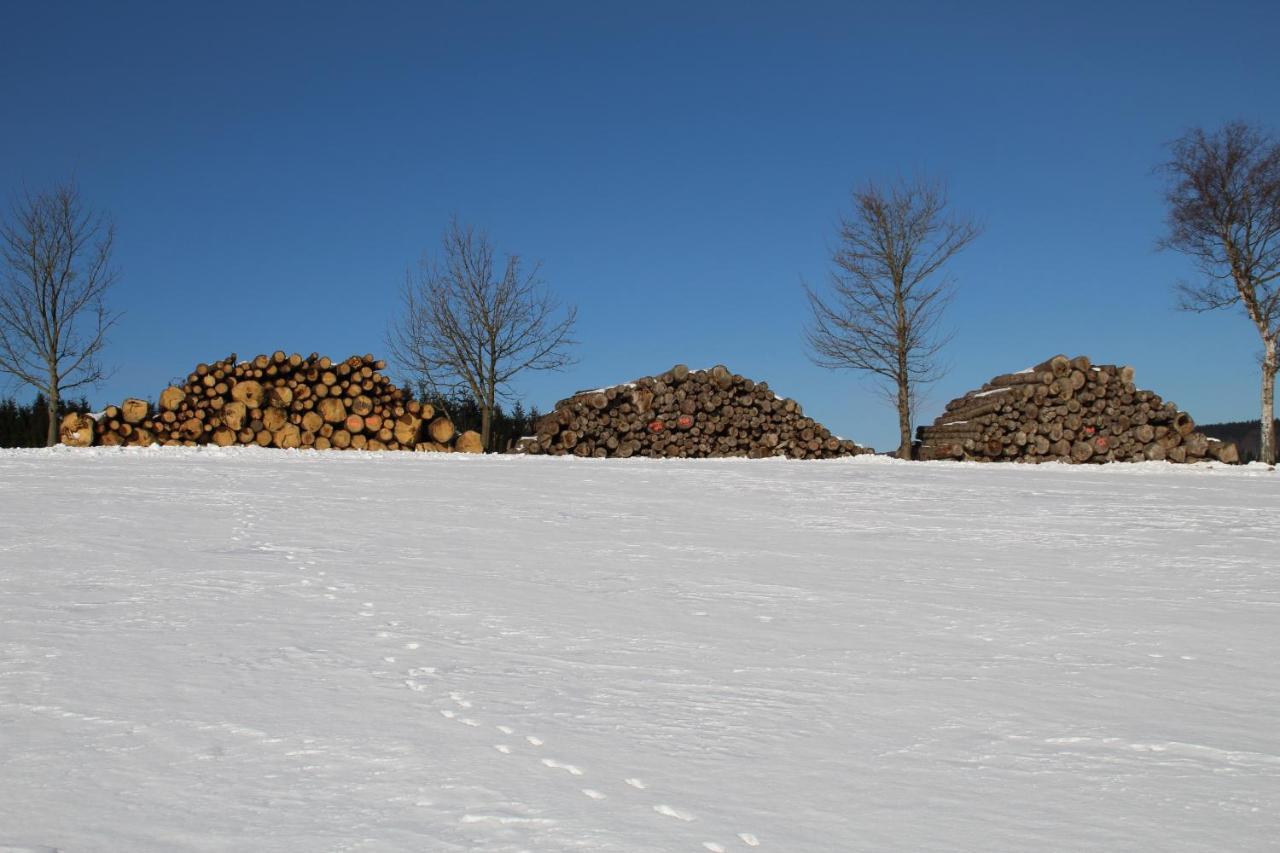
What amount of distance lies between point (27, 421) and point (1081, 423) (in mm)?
26504

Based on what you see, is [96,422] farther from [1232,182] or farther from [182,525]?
[1232,182]

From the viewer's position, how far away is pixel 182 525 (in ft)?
22.6

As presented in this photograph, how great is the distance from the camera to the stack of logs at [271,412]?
17.7 m

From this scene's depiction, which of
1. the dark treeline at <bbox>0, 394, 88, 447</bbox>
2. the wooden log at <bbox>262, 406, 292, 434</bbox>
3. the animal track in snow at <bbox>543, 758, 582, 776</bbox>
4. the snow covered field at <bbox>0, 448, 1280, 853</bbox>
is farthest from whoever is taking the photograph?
the dark treeline at <bbox>0, 394, 88, 447</bbox>

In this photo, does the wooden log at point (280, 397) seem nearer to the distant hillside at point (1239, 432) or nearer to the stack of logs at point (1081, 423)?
the stack of logs at point (1081, 423)

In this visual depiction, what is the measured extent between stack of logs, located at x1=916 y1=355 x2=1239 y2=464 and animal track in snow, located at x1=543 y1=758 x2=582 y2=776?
55.6 feet

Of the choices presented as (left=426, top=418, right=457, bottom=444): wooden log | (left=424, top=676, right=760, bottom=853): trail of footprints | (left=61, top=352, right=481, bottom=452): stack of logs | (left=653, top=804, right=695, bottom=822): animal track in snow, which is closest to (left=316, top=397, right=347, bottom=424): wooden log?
(left=61, top=352, right=481, bottom=452): stack of logs

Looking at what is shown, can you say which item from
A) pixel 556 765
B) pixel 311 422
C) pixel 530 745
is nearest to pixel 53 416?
pixel 311 422

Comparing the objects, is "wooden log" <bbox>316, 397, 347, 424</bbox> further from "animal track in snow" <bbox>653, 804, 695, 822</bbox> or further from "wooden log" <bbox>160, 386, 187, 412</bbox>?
"animal track in snow" <bbox>653, 804, 695, 822</bbox>

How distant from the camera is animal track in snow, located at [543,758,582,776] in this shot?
2430 mm

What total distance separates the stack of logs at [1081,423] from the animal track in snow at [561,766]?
1693 cm

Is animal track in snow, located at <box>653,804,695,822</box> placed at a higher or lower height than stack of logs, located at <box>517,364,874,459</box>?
lower

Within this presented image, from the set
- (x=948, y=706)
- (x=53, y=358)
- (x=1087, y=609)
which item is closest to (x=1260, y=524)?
(x=1087, y=609)

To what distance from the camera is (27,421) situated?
27.2 metres
